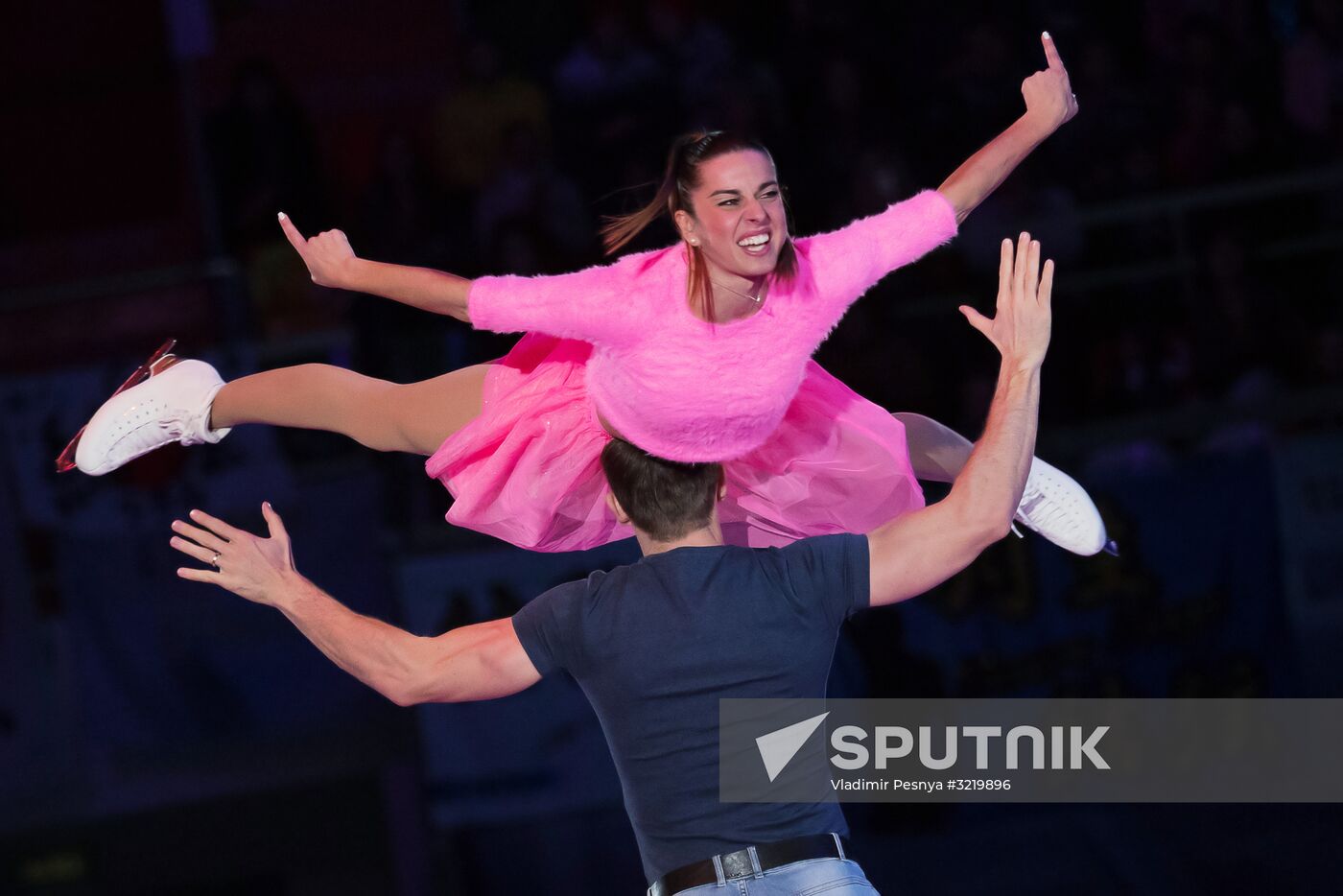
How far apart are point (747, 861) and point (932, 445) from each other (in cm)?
108

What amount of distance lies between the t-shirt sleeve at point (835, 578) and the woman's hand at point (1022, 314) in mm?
364

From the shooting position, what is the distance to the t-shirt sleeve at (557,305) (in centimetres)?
248

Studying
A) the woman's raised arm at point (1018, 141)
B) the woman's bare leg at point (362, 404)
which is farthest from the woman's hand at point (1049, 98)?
the woman's bare leg at point (362, 404)

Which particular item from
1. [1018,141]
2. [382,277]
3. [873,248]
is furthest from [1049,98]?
[382,277]

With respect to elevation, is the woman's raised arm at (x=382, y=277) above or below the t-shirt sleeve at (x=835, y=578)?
above

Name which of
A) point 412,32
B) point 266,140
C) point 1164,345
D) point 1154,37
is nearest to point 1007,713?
point 1164,345

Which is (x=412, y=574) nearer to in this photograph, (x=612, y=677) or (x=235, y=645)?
(x=235, y=645)

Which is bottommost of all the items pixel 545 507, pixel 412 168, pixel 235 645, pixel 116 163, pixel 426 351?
pixel 545 507

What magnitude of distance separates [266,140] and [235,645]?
76.6 inches

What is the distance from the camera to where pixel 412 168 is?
232 inches

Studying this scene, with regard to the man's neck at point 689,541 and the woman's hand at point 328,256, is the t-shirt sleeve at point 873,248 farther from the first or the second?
the woman's hand at point 328,256

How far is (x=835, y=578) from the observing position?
7.13 ft

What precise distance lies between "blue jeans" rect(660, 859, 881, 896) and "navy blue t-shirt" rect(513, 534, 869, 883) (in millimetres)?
48

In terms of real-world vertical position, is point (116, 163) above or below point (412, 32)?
below
